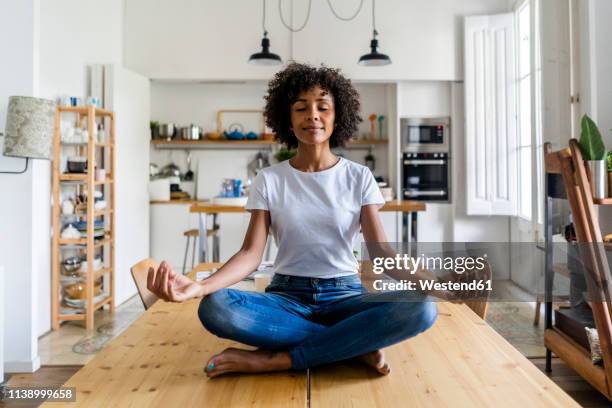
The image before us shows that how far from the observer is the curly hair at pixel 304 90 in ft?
5.09

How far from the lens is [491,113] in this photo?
16.1 feet

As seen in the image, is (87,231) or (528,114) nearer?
(87,231)

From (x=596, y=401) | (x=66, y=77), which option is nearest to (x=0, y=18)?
(x=66, y=77)

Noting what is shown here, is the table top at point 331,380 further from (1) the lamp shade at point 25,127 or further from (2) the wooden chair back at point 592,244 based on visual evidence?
(1) the lamp shade at point 25,127

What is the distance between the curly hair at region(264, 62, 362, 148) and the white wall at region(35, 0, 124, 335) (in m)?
2.26

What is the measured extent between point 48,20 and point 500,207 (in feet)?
13.8

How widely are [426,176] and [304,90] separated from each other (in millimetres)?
3895

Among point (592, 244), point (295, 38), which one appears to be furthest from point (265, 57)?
point (592, 244)

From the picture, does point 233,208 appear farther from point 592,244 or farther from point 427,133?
point 592,244

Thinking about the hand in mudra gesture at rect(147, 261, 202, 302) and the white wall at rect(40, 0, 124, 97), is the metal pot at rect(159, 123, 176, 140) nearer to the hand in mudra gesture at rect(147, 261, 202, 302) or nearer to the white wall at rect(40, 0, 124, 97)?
the white wall at rect(40, 0, 124, 97)

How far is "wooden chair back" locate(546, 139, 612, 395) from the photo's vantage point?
1.95 metres

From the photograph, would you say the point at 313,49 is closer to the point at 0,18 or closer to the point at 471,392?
the point at 0,18

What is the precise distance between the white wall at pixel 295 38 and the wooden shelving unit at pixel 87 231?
137 cm

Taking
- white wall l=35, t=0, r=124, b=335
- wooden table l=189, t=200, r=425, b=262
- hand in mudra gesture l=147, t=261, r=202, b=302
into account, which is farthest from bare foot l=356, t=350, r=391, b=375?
wooden table l=189, t=200, r=425, b=262
